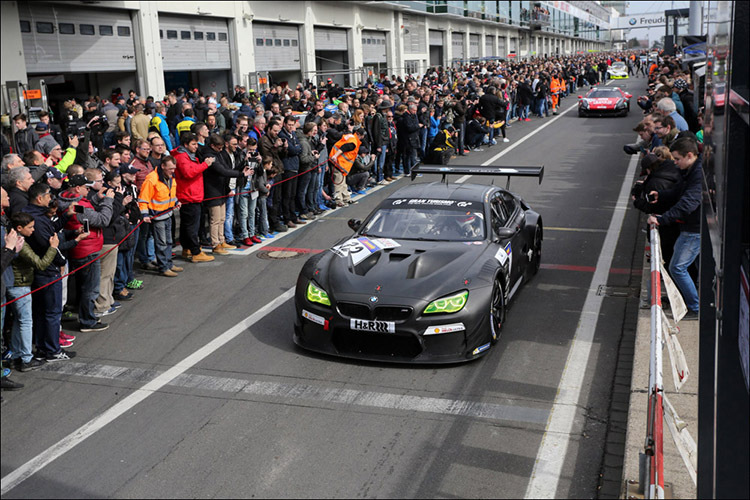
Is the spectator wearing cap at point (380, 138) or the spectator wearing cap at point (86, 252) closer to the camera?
the spectator wearing cap at point (86, 252)

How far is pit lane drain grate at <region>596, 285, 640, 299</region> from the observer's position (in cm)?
962

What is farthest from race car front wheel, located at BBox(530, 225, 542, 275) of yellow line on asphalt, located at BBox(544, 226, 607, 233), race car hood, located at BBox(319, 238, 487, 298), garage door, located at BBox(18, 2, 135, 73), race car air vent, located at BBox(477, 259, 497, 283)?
garage door, located at BBox(18, 2, 135, 73)

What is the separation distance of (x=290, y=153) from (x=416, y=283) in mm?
6630

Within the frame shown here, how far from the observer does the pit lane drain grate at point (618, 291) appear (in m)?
9.62

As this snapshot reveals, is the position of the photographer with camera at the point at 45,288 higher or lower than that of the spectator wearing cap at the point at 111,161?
lower

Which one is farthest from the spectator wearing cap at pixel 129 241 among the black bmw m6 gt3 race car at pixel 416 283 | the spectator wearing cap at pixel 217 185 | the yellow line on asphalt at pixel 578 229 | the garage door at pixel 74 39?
the garage door at pixel 74 39

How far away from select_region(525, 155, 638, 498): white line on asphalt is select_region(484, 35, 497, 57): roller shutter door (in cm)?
7111

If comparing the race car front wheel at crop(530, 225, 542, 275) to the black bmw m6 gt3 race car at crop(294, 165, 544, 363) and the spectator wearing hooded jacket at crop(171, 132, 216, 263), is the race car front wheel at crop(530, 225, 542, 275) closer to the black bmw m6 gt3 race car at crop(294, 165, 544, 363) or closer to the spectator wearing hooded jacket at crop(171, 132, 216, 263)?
the black bmw m6 gt3 race car at crop(294, 165, 544, 363)

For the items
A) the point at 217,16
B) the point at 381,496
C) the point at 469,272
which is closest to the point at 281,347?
the point at 469,272

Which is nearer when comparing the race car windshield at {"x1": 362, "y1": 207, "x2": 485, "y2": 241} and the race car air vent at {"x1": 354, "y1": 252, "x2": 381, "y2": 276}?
the race car air vent at {"x1": 354, "y1": 252, "x2": 381, "y2": 276}

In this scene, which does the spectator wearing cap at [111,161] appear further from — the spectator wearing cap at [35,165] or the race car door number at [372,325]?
the race car door number at [372,325]

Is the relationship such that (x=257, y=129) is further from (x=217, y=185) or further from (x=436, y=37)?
(x=436, y=37)

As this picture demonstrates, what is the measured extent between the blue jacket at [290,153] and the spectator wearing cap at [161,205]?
9.75ft

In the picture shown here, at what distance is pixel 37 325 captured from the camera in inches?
312
